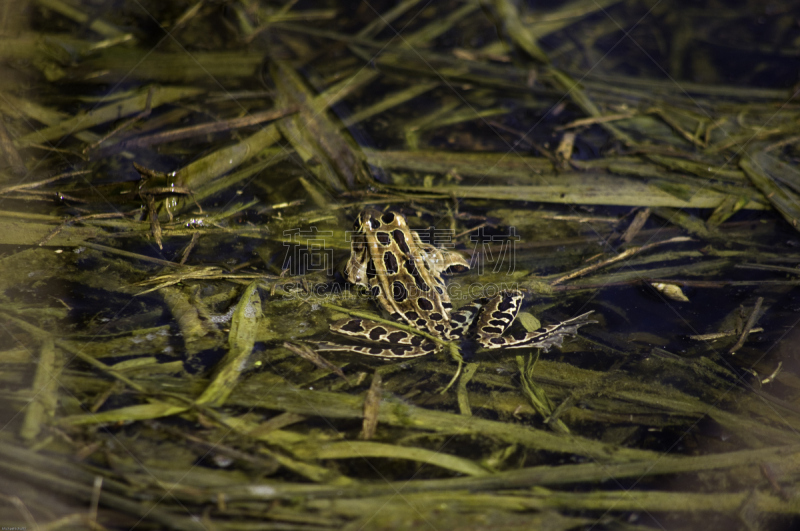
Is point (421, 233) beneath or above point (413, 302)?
above

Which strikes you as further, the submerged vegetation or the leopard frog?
the leopard frog

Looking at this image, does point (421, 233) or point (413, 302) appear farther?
point (421, 233)

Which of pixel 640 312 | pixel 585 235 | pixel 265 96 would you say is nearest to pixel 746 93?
pixel 585 235

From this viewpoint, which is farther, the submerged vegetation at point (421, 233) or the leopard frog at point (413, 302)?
the leopard frog at point (413, 302)
